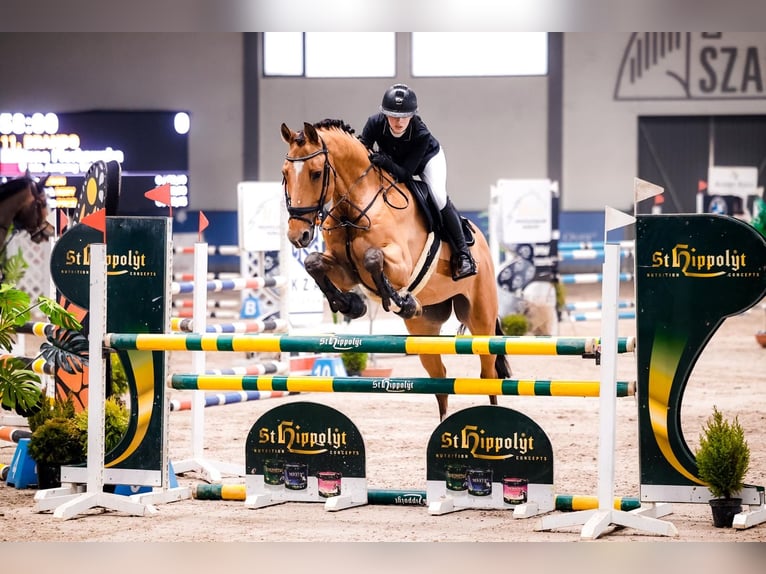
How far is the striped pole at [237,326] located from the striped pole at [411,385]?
3.54 feet

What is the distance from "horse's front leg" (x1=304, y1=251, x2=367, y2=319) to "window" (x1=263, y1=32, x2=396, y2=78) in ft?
40.8

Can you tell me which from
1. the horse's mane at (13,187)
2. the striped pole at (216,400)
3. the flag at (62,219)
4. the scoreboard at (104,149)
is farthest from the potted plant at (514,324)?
the flag at (62,219)

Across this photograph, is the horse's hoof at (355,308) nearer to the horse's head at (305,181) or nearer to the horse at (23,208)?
the horse's head at (305,181)

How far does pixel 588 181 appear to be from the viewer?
54.9 ft

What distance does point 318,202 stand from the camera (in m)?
3.69

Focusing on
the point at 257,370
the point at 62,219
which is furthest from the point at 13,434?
the point at 257,370

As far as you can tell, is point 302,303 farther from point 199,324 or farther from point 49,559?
point 49,559

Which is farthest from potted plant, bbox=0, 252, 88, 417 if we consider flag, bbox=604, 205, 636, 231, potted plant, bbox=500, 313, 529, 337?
potted plant, bbox=500, 313, 529, 337

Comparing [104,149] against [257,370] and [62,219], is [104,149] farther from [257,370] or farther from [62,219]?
[62,219]

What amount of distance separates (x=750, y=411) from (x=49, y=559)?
434 cm

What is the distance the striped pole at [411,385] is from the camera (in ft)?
11.1

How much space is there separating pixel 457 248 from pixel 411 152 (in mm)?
414

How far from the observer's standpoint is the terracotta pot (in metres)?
3.36

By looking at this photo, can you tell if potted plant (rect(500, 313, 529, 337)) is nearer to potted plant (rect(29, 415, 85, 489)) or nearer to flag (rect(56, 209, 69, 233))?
flag (rect(56, 209, 69, 233))
